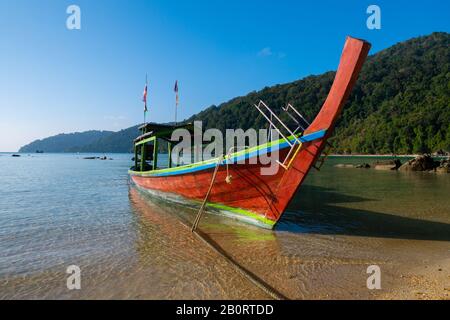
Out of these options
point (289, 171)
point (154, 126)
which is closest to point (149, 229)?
point (289, 171)

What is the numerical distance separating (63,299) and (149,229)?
17.0ft

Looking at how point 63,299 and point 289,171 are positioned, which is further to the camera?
point 289,171

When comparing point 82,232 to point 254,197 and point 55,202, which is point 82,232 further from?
point 55,202

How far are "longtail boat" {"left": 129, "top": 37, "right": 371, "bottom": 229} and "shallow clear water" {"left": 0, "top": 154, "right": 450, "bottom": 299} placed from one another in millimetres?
731

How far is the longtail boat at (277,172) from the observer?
821cm

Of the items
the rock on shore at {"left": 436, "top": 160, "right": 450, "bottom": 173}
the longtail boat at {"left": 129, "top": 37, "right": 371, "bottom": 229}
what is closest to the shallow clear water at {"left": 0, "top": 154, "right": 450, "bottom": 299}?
the longtail boat at {"left": 129, "top": 37, "right": 371, "bottom": 229}

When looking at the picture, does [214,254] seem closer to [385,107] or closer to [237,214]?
[237,214]

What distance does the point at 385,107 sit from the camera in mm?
130000

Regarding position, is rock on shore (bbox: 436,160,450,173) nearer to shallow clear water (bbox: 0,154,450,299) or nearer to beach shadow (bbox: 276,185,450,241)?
shallow clear water (bbox: 0,154,450,299)

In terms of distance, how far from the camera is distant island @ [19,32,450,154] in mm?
101562

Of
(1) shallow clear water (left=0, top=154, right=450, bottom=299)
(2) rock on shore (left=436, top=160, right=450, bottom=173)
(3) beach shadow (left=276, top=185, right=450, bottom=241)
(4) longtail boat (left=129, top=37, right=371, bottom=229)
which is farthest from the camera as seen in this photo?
(2) rock on shore (left=436, top=160, right=450, bottom=173)

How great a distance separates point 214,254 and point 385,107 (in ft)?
465

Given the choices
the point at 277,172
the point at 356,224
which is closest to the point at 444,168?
the point at 356,224

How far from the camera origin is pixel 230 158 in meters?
10.3
